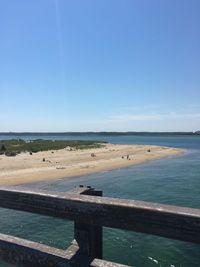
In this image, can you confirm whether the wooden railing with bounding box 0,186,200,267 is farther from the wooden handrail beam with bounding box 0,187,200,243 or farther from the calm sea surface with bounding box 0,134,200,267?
the calm sea surface with bounding box 0,134,200,267

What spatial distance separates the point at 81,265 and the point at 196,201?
14.0 meters

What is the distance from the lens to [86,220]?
268 cm

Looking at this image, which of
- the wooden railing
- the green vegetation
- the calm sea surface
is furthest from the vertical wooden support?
the green vegetation

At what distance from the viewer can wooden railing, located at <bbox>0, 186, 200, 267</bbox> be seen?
7.63ft

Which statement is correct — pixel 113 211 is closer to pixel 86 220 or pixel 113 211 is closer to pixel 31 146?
pixel 86 220

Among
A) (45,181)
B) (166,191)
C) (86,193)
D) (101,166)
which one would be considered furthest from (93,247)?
(101,166)

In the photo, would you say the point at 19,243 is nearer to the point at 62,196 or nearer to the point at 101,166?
the point at 62,196

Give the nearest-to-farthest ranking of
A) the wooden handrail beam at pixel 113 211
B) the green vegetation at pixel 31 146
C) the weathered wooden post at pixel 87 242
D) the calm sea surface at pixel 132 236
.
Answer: the wooden handrail beam at pixel 113 211, the weathered wooden post at pixel 87 242, the calm sea surface at pixel 132 236, the green vegetation at pixel 31 146

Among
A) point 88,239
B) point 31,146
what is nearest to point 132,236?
point 88,239

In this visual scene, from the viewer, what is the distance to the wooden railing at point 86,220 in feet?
7.63

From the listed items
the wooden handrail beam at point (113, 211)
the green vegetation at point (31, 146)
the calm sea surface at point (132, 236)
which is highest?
the wooden handrail beam at point (113, 211)

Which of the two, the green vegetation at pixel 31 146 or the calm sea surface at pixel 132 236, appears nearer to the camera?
the calm sea surface at pixel 132 236

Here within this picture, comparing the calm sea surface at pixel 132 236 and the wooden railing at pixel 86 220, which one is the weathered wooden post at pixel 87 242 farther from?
the calm sea surface at pixel 132 236

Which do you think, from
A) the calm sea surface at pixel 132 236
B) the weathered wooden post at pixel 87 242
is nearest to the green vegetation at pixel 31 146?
the calm sea surface at pixel 132 236
